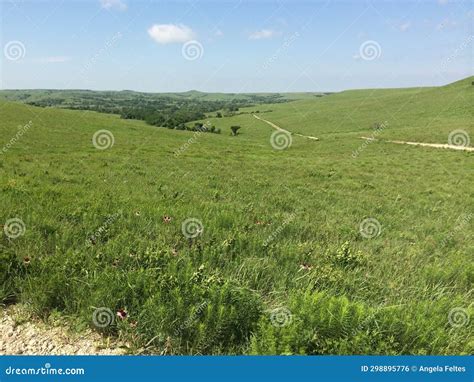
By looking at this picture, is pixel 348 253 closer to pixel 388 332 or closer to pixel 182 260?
pixel 388 332

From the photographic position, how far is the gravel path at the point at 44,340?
11.6ft

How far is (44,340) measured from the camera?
3.63m

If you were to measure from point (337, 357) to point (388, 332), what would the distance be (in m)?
0.72

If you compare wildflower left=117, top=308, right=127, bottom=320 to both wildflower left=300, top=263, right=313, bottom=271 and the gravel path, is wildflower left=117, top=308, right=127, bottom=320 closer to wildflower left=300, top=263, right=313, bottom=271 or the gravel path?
the gravel path

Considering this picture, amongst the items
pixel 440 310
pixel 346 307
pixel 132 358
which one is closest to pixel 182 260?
pixel 132 358

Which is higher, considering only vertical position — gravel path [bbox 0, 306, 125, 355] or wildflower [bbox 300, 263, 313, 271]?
wildflower [bbox 300, 263, 313, 271]

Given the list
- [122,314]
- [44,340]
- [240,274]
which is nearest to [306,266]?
[240,274]

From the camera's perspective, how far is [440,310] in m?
4.17

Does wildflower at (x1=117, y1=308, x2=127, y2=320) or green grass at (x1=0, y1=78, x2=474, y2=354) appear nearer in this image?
green grass at (x1=0, y1=78, x2=474, y2=354)

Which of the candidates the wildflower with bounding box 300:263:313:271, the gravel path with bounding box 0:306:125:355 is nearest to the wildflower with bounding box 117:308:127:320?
the gravel path with bounding box 0:306:125:355

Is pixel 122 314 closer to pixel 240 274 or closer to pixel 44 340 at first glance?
pixel 44 340

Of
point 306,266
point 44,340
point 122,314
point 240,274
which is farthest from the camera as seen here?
point 306,266

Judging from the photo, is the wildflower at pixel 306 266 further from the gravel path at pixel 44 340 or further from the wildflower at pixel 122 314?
the gravel path at pixel 44 340

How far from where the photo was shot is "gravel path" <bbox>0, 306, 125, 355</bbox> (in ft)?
11.6
